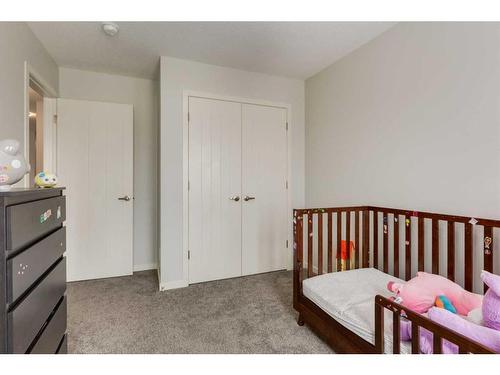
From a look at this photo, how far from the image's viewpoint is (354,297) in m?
1.58

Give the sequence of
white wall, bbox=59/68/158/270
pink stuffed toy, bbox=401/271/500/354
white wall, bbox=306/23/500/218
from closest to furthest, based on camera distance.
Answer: pink stuffed toy, bbox=401/271/500/354 < white wall, bbox=306/23/500/218 < white wall, bbox=59/68/158/270

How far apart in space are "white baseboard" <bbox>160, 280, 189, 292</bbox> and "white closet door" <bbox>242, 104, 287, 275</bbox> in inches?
26.7

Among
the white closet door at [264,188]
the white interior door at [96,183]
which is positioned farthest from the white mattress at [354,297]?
the white interior door at [96,183]

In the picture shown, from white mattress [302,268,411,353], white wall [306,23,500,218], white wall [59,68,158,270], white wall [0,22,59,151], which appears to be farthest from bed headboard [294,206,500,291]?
white wall [0,22,59,151]

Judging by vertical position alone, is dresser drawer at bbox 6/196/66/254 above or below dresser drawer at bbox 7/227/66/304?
above

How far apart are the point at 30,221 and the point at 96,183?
2057 millimetres

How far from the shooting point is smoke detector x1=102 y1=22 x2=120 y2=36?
2008 millimetres

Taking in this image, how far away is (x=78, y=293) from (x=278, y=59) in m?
3.02

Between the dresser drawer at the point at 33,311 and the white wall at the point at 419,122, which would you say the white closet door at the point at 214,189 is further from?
the dresser drawer at the point at 33,311

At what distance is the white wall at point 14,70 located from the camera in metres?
1.67

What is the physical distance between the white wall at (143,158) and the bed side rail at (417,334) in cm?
268

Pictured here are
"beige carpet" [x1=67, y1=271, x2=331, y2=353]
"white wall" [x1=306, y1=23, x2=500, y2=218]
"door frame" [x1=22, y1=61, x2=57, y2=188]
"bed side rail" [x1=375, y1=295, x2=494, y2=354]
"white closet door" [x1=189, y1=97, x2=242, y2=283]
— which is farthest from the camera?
"white closet door" [x1=189, y1=97, x2=242, y2=283]

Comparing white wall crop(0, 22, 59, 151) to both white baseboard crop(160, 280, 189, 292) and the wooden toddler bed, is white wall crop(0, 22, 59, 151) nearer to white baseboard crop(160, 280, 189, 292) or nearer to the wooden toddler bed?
white baseboard crop(160, 280, 189, 292)
